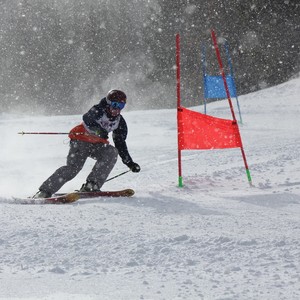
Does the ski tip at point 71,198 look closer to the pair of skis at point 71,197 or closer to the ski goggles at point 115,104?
the pair of skis at point 71,197

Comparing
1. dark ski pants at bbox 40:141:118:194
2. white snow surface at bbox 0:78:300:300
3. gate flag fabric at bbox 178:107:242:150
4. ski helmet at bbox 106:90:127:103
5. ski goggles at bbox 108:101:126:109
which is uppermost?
ski helmet at bbox 106:90:127:103

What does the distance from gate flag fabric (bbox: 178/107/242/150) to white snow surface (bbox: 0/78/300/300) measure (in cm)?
43

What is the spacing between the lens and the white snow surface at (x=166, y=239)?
2.52 metres

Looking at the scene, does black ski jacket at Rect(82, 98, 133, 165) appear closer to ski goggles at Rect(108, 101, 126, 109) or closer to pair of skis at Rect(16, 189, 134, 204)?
ski goggles at Rect(108, 101, 126, 109)

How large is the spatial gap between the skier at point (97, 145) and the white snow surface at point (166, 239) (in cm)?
42

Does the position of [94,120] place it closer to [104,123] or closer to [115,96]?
[104,123]

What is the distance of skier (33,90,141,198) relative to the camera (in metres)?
5.27

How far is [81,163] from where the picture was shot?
5492 millimetres

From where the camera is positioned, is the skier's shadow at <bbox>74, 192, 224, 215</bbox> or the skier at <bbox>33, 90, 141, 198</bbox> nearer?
the skier's shadow at <bbox>74, 192, 224, 215</bbox>

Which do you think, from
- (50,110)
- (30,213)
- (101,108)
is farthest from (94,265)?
(50,110)

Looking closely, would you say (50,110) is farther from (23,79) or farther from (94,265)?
(94,265)

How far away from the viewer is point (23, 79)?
2196 inches

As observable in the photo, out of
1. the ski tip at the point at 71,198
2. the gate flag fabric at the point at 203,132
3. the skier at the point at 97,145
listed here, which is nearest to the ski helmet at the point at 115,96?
the skier at the point at 97,145

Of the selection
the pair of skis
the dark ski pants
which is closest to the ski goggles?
the dark ski pants
